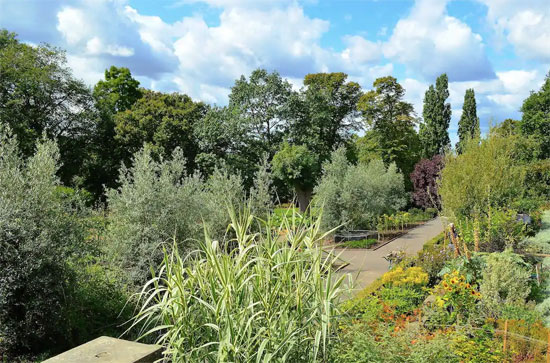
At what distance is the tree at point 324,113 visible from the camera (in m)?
22.4

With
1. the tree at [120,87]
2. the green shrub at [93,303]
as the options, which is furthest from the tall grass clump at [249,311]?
the tree at [120,87]

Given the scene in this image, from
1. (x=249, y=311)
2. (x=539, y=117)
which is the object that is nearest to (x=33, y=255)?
(x=249, y=311)

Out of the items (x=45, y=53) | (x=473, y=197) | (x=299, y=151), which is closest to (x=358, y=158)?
(x=299, y=151)

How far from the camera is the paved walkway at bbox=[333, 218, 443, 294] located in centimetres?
1019

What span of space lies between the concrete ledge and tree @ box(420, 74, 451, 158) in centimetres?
3304

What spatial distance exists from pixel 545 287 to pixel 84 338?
7550 mm

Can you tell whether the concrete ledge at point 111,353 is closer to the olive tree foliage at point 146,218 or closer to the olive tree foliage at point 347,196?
the olive tree foliage at point 146,218

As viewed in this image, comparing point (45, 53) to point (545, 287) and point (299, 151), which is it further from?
point (545, 287)

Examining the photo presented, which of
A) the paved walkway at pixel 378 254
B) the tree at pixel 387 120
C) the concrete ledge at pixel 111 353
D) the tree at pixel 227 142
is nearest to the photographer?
the concrete ledge at pixel 111 353

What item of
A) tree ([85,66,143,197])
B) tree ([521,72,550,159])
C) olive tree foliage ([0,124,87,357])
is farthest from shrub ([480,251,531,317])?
tree ([521,72,550,159])

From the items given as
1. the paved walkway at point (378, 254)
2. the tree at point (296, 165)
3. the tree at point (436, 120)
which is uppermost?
the tree at point (436, 120)

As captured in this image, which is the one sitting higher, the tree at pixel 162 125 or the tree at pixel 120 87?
the tree at pixel 120 87

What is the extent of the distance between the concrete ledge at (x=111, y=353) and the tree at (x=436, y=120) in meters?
33.0

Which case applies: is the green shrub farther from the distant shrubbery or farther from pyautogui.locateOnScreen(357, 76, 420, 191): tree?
pyautogui.locateOnScreen(357, 76, 420, 191): tree
